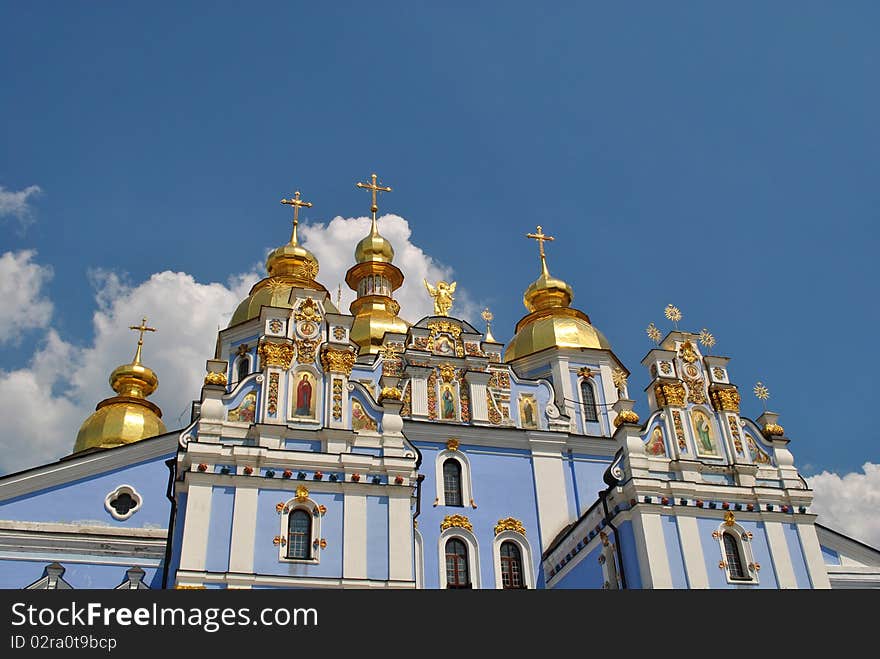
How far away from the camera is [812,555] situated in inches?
834

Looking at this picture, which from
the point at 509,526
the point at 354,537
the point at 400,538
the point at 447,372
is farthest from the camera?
the point at 447,372

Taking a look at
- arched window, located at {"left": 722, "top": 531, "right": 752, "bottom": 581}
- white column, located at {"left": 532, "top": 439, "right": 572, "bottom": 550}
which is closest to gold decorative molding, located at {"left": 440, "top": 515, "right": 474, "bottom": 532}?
white column, located at {"left": 532, "top": 439, "right": 572, "bottom": 550}

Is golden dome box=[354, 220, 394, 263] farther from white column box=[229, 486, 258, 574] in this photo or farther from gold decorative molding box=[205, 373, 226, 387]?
white column box=[229, 486, 258, 574]

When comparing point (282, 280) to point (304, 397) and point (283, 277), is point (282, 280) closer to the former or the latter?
point (283, 277)

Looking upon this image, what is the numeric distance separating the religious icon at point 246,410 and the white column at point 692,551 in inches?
392

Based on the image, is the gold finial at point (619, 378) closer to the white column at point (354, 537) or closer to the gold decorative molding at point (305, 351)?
the gold decorative molding at point (305, 351)

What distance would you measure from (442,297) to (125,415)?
12.5m

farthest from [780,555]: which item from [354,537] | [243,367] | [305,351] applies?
[243,367]

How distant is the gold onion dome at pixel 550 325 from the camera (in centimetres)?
3106

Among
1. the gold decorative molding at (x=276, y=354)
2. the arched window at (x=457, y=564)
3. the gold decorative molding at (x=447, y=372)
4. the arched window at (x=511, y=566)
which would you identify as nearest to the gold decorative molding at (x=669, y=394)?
the arched window at (x=511, y=566)
